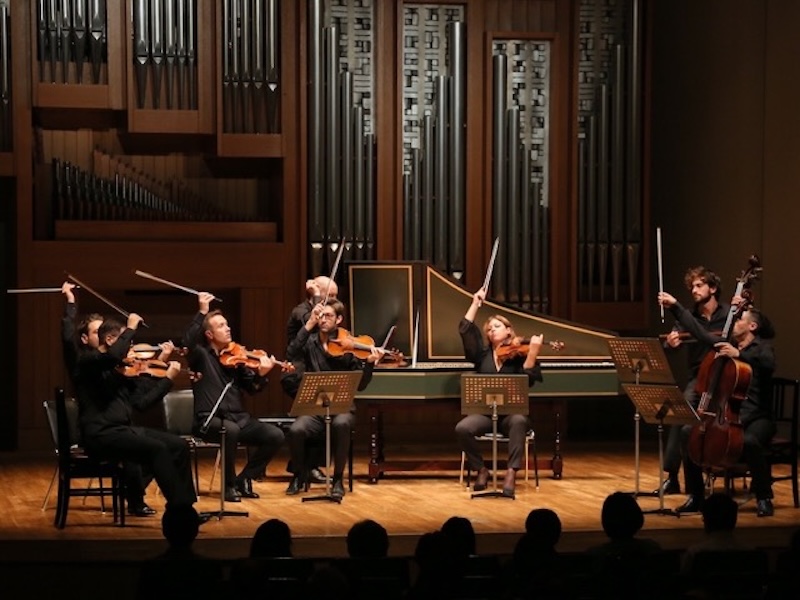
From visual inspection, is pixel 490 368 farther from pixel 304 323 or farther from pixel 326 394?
pixel 326 394

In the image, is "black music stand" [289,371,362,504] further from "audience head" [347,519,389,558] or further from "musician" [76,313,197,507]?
"audience head" [347,519,389,558]

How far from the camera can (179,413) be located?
9.24 m

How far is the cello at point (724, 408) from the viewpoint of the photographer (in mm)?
8000

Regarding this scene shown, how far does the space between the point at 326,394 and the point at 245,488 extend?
1.00 metres

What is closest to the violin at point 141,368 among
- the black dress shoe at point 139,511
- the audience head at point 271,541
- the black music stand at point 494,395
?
the black dress shoe at point 139,511

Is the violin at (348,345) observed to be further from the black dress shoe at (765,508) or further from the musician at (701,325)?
the black dress shoe at (765,508)

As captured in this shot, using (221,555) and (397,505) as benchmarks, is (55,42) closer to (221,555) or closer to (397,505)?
(397,505)

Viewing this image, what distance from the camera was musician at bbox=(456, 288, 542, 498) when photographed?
9.38m

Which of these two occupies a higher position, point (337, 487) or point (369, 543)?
point (369, 543)

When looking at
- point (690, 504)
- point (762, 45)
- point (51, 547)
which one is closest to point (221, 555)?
point (51, 547)

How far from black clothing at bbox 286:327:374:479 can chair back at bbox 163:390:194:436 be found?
25.1 inches

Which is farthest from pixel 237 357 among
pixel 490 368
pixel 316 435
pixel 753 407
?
pixel 753 407

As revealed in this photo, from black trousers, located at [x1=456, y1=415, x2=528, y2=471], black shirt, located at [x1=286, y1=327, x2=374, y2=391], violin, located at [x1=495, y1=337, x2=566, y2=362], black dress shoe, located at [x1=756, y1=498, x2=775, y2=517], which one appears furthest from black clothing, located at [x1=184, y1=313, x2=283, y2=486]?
black dress shoe, located at [x1=756, y1=498, x2=775, y2=517]

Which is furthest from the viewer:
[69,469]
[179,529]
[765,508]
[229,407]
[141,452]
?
[229,407]
